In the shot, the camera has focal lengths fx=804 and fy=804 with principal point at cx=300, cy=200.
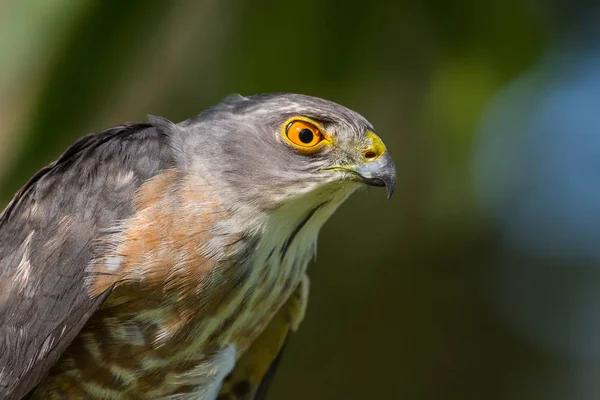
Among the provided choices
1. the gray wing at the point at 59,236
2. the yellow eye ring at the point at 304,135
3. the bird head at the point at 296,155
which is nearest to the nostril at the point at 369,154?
the bird head at the point at 296,155

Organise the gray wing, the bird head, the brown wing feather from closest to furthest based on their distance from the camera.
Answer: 1. the gray wing
2. the bird head
3. the brown wing feather

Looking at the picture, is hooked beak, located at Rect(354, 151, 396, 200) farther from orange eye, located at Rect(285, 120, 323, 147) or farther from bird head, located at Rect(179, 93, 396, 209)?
orange eye, located at Rect(285, 120, 323, 147)

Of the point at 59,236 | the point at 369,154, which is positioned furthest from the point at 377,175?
the point at 59,236

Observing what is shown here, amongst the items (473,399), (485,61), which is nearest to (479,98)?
(485,61)

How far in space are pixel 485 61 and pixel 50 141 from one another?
3.64 metres

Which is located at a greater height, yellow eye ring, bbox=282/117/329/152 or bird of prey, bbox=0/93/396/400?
yellow eye ring, bbox=282/117/329/152

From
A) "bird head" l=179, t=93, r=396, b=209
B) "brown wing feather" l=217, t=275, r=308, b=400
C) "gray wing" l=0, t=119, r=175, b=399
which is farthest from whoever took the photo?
"brown wing feather" l=217, t=275, r=308, b=400

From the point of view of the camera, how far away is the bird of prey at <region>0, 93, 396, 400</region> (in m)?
3.74

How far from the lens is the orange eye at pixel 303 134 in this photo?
160 inches

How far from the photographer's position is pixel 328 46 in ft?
20.9

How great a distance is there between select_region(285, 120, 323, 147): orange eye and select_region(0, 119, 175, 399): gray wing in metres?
0.62

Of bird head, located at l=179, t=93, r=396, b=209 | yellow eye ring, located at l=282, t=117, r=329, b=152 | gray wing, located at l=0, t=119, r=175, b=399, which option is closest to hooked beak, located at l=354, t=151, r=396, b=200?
bird head, located at l=179, t=93, r=396, b=209

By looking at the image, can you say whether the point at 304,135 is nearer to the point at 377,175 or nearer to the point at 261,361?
the point at 377,175

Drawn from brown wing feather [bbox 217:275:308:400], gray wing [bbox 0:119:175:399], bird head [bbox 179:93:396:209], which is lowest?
brown wing feather [bbox 217:275:308:400]
